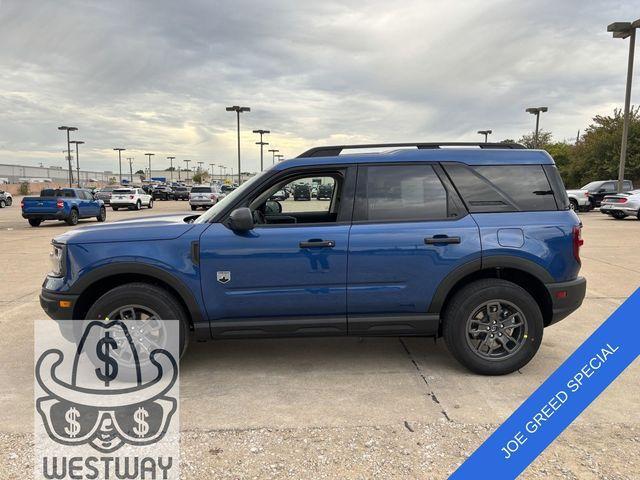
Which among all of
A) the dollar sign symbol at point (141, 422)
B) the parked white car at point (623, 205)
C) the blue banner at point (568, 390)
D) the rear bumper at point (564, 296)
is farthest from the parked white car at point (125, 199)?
the blue banner at point (568, 390)

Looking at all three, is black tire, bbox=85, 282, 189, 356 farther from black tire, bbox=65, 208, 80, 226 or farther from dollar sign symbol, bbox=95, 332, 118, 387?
black tire, bbox=65, 208, 80, 226

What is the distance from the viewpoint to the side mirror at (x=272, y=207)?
14.6ft

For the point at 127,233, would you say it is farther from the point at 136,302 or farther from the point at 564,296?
the point at 564,296

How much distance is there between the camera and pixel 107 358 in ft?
12.4

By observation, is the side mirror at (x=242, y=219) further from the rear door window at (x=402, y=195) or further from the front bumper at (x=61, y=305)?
the front bumper at (x=61, y=305)

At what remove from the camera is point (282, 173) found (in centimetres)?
389

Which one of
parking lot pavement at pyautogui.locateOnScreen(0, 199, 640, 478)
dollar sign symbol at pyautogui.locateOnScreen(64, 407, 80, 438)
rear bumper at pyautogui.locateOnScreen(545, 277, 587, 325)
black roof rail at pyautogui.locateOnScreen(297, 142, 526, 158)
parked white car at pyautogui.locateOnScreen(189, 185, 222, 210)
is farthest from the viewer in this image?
parked white car at pyautogui.locateOnScreen(189, 185, 222, 210)

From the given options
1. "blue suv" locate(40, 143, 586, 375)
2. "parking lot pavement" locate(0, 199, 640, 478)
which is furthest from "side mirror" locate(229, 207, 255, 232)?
"parking lot pavement" locate(0, 199, 640, 478)

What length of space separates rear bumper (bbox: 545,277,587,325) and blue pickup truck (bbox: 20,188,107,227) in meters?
18.7

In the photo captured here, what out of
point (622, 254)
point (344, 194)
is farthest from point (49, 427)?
point (622, 254)

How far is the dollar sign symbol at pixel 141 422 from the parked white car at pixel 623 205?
21.9 metres

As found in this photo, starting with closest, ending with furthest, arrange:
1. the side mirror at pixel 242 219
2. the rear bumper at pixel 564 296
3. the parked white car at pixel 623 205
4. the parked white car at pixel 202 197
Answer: the side mirror at pixel 242 219 → the rear bumper at pixel 564 296 → the parked white car at pixel 623 205 → the parked white car at pixel 202 197

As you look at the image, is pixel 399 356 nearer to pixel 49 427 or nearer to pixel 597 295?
pixel 49 427

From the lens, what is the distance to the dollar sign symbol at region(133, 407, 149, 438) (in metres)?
3.05
